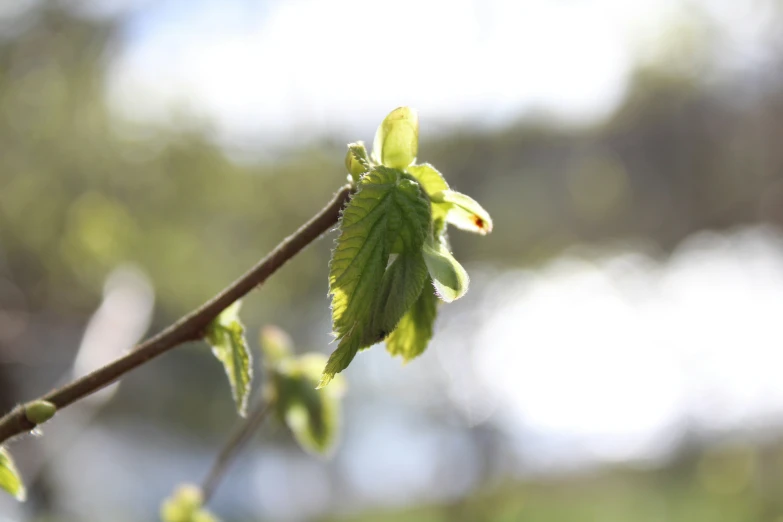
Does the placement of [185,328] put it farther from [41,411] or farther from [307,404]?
[307,404]

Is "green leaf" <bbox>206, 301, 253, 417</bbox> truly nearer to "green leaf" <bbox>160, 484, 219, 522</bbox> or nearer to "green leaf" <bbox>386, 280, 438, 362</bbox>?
"green leaf" <bbox>386, 280, 438, 362</bbox>

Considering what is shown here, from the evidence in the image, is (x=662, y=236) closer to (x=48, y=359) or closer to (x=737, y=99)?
(x=737, y=99)

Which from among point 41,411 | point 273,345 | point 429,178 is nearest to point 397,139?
point 429,178

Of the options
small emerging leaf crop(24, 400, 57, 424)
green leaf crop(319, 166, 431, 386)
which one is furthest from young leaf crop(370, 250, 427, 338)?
small emerging leaf crop(24, 400, 57, 424)

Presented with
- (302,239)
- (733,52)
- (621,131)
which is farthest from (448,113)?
(302,239)

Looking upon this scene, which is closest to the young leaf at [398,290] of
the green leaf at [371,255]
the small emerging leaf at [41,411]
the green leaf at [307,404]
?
the green leaf at [371,255]
